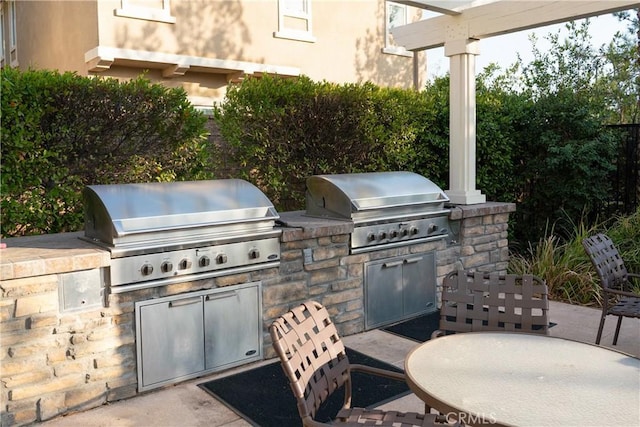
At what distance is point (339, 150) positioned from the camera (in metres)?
6.45

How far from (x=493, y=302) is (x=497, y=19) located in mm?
3625

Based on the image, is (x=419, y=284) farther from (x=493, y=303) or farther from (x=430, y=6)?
(x=430, y=6)

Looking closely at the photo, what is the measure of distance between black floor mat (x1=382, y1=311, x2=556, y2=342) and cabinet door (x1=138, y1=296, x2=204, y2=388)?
5.72ft

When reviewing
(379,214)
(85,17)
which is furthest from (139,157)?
(85,17)

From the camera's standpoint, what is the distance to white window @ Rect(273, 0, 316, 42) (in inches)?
403

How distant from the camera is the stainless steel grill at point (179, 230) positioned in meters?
3.41

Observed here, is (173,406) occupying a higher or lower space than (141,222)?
lower

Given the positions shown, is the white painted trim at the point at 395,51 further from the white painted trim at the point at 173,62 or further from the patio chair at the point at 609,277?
the patio chair at the point at 609,277

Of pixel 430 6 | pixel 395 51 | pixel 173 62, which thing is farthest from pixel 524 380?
pixel 395 51

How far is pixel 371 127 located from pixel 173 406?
3972 mm

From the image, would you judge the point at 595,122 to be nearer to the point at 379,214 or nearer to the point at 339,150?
the point at 339,150

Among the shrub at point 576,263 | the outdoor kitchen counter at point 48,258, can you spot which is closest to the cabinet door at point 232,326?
the outdoor kitchen counter at point 48,258

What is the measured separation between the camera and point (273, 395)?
3559 mm

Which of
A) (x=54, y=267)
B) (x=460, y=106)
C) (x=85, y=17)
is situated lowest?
(x=54, y=267)
